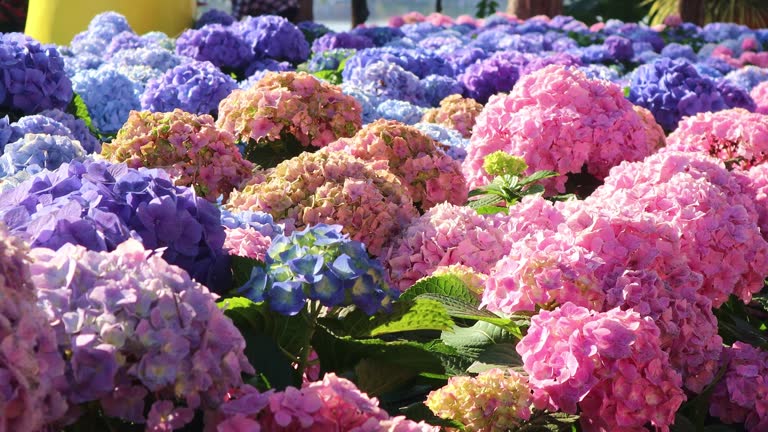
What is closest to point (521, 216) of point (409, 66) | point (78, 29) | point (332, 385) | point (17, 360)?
point (332, 385)

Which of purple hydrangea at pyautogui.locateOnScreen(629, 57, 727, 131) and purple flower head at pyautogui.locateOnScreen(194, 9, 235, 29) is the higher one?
purple hydrangea at pyautogui.locateOnScreen(629, 57, 727, 131)

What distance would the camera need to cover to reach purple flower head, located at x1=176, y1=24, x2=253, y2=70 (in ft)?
19.4

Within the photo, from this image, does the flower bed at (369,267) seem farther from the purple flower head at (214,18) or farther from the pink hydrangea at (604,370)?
the purple flower head at (214,18)

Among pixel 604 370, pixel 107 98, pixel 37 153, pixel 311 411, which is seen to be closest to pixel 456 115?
pixel 107 98

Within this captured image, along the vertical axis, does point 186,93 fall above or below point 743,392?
below

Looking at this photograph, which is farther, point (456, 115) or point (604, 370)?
point (456, 115)

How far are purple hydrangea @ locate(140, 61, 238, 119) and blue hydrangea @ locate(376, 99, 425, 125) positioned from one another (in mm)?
707

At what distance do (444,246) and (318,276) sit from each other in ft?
3.10

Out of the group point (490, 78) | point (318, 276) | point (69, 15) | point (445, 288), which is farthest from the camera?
point (69, 15)

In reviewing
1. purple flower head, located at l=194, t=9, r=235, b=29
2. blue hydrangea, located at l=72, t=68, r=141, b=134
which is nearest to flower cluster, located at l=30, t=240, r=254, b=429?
blue hydrangea, located at l=72, t=68, r=141, b=134

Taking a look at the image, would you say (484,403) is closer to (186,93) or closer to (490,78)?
(186,93)

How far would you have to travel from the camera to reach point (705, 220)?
2.58 metres

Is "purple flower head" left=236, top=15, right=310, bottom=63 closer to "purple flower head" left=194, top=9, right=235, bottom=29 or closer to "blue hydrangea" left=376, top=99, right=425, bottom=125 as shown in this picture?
"blue hydrangea" left=376, top=99, right=425, bottom=125

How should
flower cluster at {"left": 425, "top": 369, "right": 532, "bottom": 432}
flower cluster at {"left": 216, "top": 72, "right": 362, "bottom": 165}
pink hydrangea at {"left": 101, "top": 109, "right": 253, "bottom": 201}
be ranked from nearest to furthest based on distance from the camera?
1. flower cluster at {"left": 425, "top": 369, "right": 532, "bottom": 432}
2. pink hydrangea at {"left": 101, "top": 109, "right": 253, "bottom": 201}
3. flower cluster at {"left": 216, "top": 72, "right": 362, "bottom": 165}
